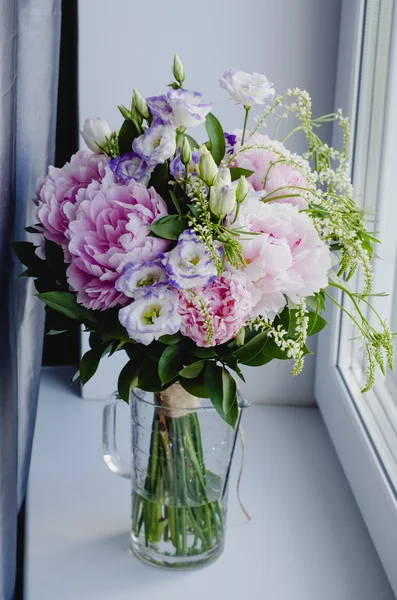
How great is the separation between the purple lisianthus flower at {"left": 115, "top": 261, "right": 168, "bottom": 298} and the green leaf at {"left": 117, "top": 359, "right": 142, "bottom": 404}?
0.43 ft

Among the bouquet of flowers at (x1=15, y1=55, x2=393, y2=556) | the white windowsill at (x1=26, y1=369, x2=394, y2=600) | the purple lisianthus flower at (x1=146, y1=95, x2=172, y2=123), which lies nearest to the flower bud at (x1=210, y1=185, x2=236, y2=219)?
the bouquet of flowers at (x1=15, y1=55, x2=393, y2=556)

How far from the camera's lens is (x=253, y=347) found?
31.4 inches

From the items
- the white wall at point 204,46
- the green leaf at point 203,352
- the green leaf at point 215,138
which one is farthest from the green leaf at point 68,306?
the white wall at point 204,46

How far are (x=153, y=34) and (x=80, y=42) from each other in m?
0.11

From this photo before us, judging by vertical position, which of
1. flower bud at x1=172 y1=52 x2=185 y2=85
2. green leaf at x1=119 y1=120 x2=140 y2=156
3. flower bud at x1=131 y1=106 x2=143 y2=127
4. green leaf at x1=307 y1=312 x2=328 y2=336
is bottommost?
green leaf at x1=307 y1=312 x2=328 y2=336

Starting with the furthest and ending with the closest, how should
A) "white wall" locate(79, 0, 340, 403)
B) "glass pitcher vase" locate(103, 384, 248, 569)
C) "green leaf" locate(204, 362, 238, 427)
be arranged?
"white wall" locate(79, 0, 340, 403) < "glass pitcher vase" locate(103, 384, 248, 569) < "green leaf" locate(204, 362, 238, 427)

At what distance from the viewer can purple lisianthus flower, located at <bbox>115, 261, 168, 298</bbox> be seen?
73cm

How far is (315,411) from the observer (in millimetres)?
1356

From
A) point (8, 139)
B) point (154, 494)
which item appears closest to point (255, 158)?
point (8, 139)

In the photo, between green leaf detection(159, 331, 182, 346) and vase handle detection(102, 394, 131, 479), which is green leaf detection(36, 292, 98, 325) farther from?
vase handle detection(102, 394, 131, 479)

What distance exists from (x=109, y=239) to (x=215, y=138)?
17 cm

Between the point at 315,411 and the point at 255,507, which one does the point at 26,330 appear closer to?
the point at 255,507

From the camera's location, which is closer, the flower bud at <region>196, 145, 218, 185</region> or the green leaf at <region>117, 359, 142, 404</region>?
the flower bud at <region>196, 145, 218, 185</region>

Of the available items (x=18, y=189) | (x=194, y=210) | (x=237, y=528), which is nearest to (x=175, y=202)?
(x=194, y=210)
